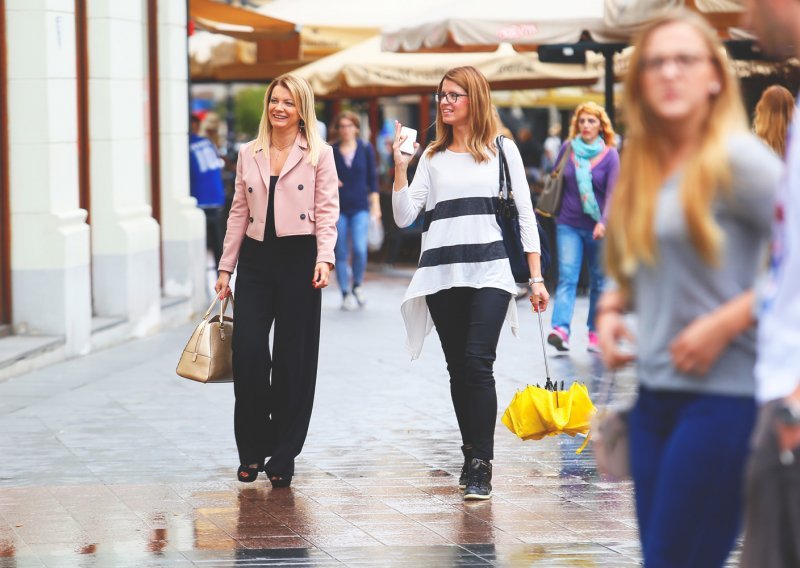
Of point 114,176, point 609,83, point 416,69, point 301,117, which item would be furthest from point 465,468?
point 416,69

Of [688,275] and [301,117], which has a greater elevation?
[301,117]

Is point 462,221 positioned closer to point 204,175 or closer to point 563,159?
point 563,159

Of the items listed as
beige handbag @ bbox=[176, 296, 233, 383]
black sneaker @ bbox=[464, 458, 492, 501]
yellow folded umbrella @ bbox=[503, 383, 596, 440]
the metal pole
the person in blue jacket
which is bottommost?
black sneaker @ bbox=[464, 458, 492, 501]

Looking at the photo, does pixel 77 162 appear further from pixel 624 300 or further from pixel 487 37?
pixel 624 300

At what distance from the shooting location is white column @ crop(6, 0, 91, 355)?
1095 cm

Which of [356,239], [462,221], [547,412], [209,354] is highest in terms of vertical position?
[462,221]

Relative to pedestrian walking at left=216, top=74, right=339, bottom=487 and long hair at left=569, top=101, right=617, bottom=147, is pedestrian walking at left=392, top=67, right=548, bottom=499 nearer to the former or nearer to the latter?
pedestrian walking at left=216, top=74, right=339, bottom=487

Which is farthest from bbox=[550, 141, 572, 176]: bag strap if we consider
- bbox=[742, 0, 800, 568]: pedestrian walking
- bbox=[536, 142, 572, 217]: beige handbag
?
bbox=[742, 0, 800, 568]: pedestrian walking

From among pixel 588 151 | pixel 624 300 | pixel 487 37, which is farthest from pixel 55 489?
pixel 487 37

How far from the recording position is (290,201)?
22.6 ft

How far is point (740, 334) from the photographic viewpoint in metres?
3.24

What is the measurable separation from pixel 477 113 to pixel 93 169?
6384 millimetres

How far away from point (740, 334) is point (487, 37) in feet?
39.9

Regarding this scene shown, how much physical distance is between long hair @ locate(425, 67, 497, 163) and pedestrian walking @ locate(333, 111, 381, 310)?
27.1 ft
